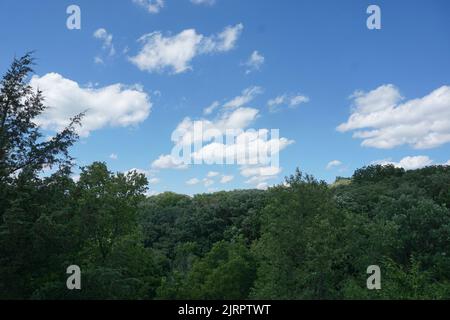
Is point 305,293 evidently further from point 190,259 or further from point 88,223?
point 190,259

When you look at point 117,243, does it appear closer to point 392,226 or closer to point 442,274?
point 392,226

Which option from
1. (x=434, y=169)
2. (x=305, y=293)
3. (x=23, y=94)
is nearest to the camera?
(x=23, y=94)

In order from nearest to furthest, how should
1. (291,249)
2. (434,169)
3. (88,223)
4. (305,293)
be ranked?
(88,223), (305,293), (291,249), (434,169)

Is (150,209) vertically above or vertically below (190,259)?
above

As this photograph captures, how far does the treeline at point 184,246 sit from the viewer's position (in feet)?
57.2

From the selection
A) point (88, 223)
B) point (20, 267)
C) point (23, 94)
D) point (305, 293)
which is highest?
point (23, 94)

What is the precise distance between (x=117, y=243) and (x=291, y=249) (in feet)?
33.0

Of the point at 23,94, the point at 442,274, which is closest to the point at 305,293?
the point at 442,274

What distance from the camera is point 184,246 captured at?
50.4m

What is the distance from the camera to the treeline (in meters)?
17.4

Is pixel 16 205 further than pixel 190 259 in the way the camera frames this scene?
No

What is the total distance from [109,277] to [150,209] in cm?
5446

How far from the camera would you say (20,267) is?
56.3 feet

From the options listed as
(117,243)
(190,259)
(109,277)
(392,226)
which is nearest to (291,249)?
(392,226)
